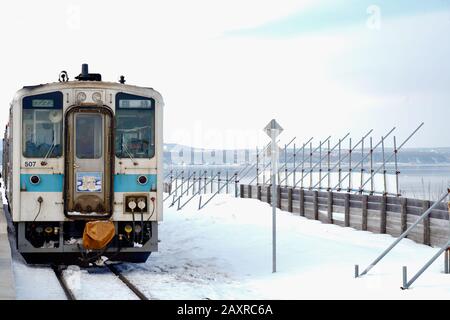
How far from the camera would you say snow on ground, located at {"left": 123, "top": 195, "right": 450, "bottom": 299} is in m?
11.5

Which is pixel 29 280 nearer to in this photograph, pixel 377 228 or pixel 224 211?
pixel 377 228

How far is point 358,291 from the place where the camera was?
11.3 meters

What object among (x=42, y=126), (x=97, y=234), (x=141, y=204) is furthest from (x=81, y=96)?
(x=97, y=234)

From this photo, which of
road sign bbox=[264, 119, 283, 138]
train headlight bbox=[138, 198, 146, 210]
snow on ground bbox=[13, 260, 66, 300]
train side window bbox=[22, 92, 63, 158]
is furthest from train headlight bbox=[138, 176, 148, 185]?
road sign bbox=[264, 119, 283, 138]

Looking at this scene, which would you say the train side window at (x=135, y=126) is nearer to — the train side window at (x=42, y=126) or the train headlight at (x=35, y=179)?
the train side window at (x=42, y=126)

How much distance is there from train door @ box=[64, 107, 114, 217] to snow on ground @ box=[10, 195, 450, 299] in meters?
1.19

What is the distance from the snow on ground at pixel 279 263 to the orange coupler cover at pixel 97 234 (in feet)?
2.56

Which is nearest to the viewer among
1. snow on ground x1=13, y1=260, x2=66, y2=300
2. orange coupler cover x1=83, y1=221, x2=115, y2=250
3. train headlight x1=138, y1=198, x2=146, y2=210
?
snow on ground x1=13, y1=260, x2=66, y2=300

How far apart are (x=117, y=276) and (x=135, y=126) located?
2606 mm

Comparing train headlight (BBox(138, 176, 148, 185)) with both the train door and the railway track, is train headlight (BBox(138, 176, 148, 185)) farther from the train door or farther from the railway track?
the railway track

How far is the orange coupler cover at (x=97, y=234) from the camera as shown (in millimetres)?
13328

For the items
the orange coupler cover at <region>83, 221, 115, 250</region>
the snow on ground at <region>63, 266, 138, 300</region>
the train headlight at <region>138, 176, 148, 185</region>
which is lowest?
the snow on ground at <region>63, 266, 138, 300</region>
